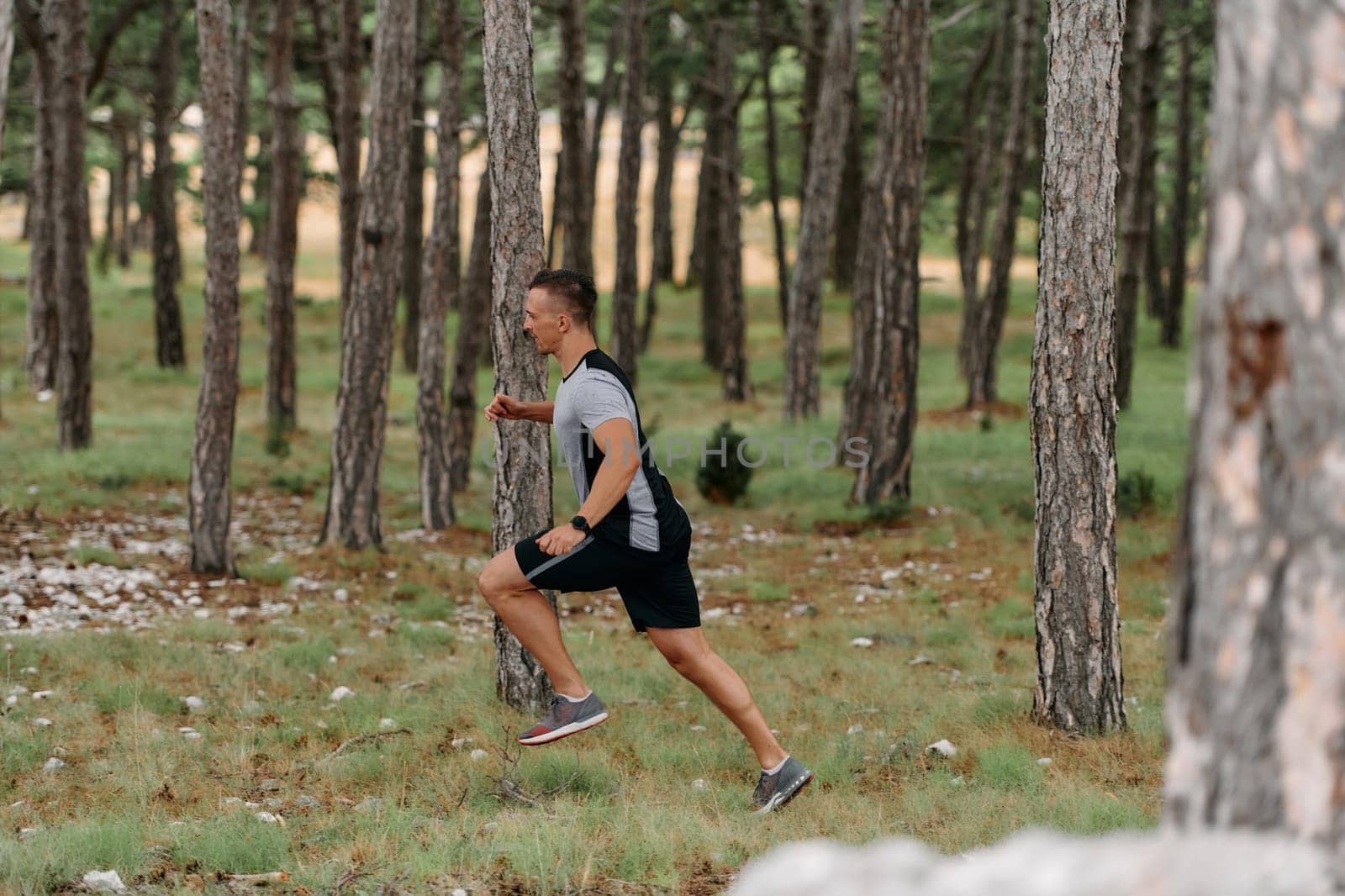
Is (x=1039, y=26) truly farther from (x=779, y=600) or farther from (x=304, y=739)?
(x=304, y=739)

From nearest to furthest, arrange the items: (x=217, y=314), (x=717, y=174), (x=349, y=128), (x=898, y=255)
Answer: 1. (x=217, y=314)
2. (x=898, y=255)
3. (x=349, y=128)
4. (x=717, y=174)

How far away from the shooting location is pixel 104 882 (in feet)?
15.2

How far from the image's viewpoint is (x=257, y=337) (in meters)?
32.6

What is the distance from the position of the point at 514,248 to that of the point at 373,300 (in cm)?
564

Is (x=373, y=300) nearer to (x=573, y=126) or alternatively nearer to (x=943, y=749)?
(x=573, y=126)

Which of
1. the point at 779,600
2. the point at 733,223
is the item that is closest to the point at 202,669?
the point at 779,600

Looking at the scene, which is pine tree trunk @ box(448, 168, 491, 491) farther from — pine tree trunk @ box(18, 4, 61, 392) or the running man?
the running man

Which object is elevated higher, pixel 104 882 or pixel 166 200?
pixel 166 200

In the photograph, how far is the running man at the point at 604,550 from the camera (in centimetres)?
565

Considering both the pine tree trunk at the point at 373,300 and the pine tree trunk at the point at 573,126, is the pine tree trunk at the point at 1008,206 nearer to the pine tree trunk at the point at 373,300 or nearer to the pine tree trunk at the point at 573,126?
the pine tree trunk at the point at 573,126

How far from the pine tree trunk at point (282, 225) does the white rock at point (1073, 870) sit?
56.7ft

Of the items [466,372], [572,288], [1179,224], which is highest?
[1179,224]

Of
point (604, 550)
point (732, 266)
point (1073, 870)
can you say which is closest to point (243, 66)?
point (732, 266)

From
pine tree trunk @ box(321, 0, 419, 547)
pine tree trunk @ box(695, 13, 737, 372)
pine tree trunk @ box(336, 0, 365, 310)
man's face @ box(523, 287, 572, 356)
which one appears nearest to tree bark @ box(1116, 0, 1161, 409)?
pine tree trunk @ box(695, 13, 737, 372)
